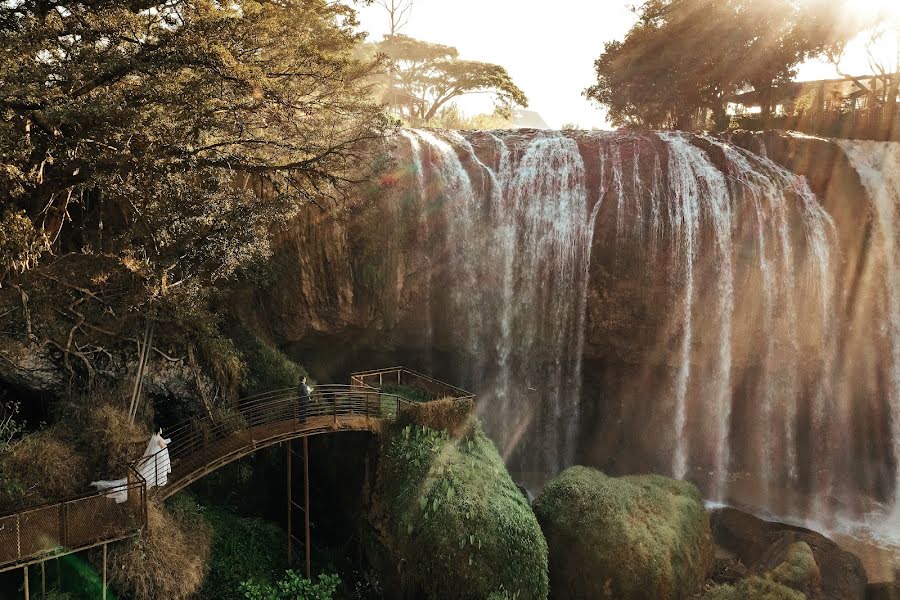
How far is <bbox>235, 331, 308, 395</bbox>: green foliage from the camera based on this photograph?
17.3 metres

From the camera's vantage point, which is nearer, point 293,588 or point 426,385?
point 293,588

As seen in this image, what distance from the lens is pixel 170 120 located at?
12039 mm

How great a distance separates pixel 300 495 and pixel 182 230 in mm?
7180

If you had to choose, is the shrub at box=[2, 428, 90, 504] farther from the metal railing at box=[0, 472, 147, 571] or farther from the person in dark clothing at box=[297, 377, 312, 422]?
the person in dark clothing at box=[297, 377, 312, 422]

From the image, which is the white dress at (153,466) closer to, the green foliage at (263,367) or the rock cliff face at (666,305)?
the green foliage at (263,367)

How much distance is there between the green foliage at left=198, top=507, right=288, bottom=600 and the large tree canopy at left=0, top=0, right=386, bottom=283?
532 centimetres

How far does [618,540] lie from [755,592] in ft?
8.90

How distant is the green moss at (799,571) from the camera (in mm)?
15254

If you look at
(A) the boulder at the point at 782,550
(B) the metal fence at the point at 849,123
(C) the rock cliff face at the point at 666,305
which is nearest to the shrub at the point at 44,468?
(C) the rock cliff face at the point at 666,305

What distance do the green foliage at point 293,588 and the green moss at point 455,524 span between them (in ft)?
6.01

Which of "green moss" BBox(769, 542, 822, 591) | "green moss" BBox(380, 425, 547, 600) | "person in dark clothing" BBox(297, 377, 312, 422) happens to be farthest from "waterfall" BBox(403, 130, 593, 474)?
"person in dark clothing" BBox(297, 377, 312, 422)

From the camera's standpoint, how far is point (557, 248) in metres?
22.7

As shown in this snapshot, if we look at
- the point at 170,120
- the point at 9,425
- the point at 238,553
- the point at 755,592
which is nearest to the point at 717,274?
the point at 755,592

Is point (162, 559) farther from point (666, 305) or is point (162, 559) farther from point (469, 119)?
point (469, 119)
